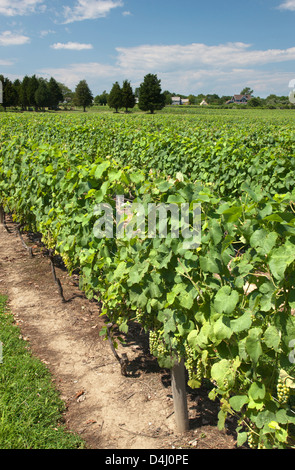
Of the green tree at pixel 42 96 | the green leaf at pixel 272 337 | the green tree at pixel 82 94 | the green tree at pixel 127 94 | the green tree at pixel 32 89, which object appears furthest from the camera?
the green tree at pixel 82 94

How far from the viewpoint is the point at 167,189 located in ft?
7.12

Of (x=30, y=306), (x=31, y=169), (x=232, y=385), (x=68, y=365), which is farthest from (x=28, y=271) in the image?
(x=232, y=385)

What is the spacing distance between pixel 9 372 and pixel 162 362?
153cm

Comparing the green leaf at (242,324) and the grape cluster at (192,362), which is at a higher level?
the green leaf at (242,324)

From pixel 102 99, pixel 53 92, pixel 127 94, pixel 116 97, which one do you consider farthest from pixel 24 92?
pixel 102 99

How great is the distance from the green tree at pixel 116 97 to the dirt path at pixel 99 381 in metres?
74.7

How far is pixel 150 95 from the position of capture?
231 feet

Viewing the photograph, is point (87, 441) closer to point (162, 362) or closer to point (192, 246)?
point (162, 362)

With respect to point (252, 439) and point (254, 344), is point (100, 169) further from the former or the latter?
point (252, 439)

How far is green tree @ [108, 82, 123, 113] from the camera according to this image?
244 feet

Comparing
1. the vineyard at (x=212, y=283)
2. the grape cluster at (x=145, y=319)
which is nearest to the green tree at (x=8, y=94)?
the vineyard at (x=212, y=283)

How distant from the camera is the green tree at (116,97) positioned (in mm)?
74438

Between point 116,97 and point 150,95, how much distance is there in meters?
7.85

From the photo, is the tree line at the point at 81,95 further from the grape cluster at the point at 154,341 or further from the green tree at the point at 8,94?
the grape cluster at the point at 154,341
